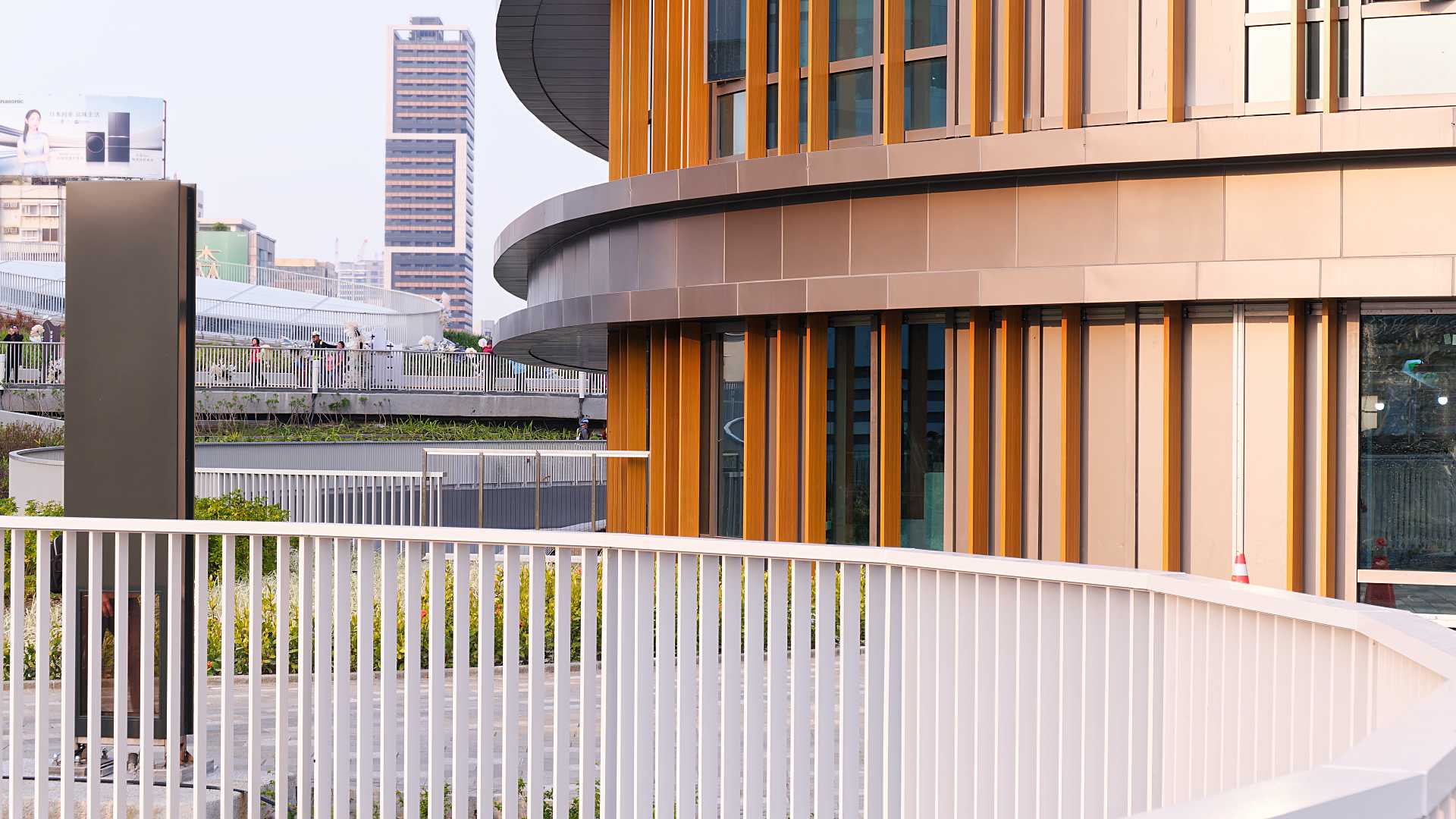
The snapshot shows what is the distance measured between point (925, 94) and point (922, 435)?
3116 mm

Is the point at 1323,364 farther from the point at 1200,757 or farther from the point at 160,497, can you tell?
the point at 160,497

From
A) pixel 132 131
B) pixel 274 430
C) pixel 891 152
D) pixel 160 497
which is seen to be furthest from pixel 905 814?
pixel 132 131

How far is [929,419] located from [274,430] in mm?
32814

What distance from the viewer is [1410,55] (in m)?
10.2

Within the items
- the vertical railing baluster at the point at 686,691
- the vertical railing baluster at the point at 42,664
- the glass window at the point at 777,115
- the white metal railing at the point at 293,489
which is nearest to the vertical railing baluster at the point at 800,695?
the vertical railing baluster at the point at 686,691

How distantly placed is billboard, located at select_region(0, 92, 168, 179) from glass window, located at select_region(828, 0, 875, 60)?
114m

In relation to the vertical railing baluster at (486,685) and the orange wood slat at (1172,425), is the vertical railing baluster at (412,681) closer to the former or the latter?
the vertical railing baluster at (486,685)

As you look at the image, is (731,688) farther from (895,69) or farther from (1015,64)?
(895,69)

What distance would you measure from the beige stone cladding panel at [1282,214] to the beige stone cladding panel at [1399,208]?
0.45ft

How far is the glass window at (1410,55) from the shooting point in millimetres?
10125

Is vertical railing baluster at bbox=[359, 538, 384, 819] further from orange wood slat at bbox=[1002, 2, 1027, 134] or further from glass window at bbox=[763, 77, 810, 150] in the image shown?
glass window at bbox=[763, 77, 810, 150]

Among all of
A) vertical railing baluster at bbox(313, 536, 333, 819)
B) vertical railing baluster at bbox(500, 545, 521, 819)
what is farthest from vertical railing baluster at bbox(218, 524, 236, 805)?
vertical railing baluster at bbox(500, 545, 521, 819)

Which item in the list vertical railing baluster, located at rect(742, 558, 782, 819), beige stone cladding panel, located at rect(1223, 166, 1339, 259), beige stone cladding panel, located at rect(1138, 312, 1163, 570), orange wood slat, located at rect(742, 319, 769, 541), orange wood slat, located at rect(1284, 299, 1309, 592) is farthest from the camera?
orange wood slat, located at rect(742, 319, 769, 541)

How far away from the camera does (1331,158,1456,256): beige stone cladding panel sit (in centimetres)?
995
